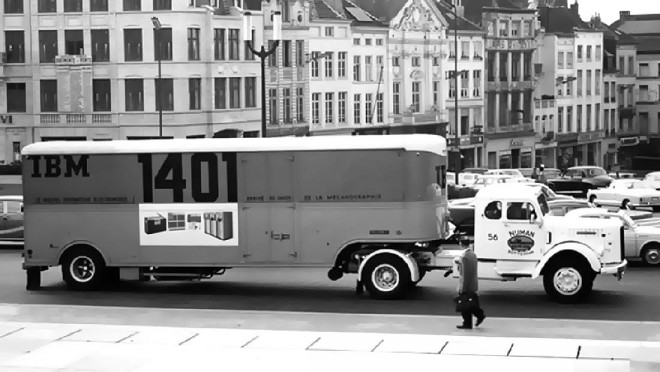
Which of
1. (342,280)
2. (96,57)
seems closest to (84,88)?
(96,57)

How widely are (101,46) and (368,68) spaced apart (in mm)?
21335

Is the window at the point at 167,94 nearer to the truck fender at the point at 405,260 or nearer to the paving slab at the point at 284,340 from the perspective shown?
the truck fender at the point at 405,260

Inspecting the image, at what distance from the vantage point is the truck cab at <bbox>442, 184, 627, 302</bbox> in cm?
2431

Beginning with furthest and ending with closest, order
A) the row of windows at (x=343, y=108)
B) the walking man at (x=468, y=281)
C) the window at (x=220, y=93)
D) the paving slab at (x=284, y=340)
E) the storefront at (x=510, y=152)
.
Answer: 1. the storefront at (x=510, y=152)
2. the row of windows at (x=343, y=108)
3. the window at (x=220, y=93)
4. the walking man at (x=468, y=281)
5. the paving slab at (x=284, y=340)

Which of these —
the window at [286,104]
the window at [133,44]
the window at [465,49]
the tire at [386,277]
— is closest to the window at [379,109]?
the window at [286,104]

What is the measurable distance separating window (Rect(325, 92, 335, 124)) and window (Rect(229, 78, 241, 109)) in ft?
32.0

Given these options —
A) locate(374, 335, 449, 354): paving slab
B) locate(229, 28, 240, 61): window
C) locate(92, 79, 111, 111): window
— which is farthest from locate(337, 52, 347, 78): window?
locate(374, 335, 449, 354): paving slab

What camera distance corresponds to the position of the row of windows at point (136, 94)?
62.3 metres

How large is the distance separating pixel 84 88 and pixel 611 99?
61.2 m

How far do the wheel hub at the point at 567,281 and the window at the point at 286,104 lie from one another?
1798 inches

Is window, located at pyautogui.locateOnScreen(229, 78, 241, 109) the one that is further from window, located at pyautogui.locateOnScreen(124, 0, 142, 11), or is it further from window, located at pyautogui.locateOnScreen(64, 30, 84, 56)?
window, located at pyautogui.locateOnScreen(64, 30, 84, 56)

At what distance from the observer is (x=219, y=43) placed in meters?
63.7

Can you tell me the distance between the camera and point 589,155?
108 m

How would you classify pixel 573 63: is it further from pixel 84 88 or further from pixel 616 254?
pixel 616 254
